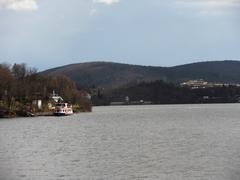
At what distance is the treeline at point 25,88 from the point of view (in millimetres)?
157375

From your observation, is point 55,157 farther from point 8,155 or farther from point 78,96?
point 78,96

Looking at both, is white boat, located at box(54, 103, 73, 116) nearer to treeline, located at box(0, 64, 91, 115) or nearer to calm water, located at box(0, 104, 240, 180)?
treeline, located at box(0, 64, 91, 115)

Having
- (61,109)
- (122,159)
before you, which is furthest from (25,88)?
(122,159)

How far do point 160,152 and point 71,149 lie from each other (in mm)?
10159


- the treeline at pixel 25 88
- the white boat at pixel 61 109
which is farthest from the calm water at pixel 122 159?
the white boat at pixel 61 109

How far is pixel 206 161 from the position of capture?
49.0 metres

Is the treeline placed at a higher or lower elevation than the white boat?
higher

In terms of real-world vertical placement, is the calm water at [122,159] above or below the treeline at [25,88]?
below

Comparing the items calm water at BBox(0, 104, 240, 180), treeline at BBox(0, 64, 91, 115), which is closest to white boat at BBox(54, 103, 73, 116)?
treeline at BBox(0, 64, 91, 115)

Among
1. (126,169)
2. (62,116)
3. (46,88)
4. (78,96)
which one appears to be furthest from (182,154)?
(78,96)

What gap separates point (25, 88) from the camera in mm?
162000

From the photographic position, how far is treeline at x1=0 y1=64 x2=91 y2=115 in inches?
6196

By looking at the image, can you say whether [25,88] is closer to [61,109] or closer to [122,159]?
[61,109]

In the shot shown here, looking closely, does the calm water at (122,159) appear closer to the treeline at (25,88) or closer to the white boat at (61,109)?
the treeline at (25,88)
